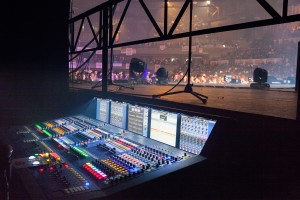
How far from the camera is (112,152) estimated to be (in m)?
1.99

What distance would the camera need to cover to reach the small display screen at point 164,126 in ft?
6.13

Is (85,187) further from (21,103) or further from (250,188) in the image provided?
(21,103)

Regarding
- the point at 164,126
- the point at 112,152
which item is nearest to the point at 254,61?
the point at 164,126

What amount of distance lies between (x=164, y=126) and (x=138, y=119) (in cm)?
35

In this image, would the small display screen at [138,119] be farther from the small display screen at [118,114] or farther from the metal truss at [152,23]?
the metal truss at [152,23]

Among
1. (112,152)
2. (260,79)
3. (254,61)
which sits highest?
(254,61)

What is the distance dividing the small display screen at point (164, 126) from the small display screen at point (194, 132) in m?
0.08

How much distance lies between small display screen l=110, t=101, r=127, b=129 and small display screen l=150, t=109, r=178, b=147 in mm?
417

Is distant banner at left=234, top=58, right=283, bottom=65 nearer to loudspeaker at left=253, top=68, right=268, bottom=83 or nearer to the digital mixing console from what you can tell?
loudspeaker at left=253, top=68, right=268, bottom=83

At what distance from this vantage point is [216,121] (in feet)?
5.03

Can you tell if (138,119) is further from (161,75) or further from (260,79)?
(161,75)

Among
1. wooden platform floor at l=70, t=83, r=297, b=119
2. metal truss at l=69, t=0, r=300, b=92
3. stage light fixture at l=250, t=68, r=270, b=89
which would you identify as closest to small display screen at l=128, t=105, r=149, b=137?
wooden platform floor at l=70, t=83, r=297, b=119

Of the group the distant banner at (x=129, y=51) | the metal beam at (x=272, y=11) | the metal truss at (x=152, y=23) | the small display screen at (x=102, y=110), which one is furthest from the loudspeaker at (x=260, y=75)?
the distant banner at (x=129, y=51)

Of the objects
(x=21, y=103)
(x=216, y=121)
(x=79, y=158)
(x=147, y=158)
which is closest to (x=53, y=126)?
(x=21, y=103)
